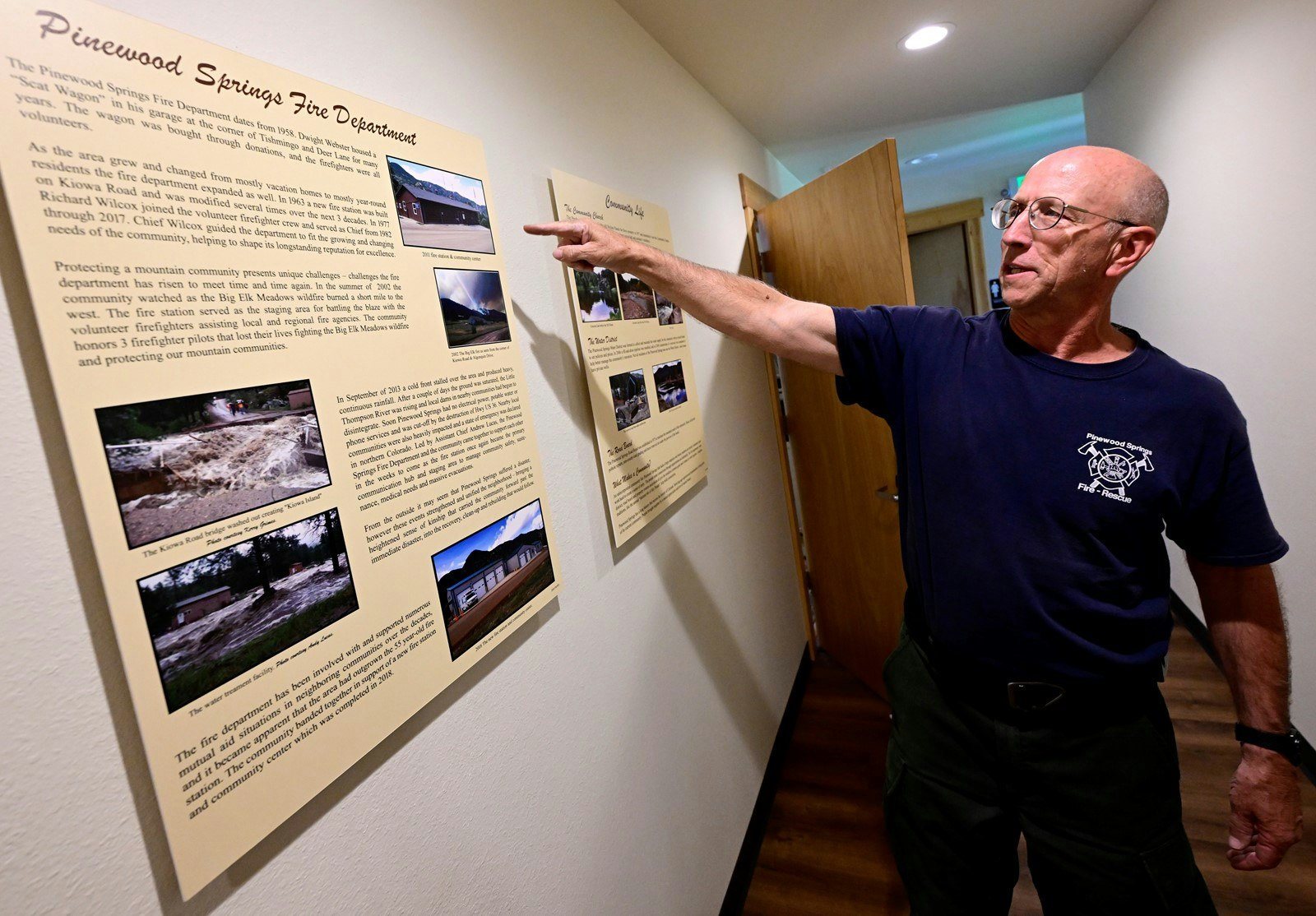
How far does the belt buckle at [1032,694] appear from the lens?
3.57 ft

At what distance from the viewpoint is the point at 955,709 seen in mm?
1208

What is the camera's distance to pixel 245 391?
1.96 ft

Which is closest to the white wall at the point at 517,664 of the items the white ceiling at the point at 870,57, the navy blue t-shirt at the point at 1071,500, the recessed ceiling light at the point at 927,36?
the white ceiling at the point at 870,57

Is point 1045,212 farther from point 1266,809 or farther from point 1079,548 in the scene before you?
point 1266,809

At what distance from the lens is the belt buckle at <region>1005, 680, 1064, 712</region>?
109 centimetres

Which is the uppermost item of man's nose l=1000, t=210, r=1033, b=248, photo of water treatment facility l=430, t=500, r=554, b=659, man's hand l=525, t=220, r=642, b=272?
man's hand l=525, t=220, r=642, b=272

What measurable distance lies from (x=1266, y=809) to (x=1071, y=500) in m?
0.68

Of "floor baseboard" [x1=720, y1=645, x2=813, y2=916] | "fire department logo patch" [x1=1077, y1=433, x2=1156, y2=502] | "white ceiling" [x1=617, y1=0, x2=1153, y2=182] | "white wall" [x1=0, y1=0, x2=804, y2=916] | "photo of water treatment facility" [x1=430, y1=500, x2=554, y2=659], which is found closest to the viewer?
"white wall" [x1=0, y1=0, x2=804, y2=916]

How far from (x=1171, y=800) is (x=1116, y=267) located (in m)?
0.97

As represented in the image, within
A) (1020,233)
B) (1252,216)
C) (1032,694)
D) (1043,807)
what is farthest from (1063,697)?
(1252,216)

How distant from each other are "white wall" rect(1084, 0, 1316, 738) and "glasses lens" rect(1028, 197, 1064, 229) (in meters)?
1.08

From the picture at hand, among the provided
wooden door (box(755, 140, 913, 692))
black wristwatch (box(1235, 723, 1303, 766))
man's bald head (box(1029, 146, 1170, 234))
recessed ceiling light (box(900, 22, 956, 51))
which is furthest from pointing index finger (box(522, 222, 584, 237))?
recessed ceiling light (box(900, 22, 956, 51))

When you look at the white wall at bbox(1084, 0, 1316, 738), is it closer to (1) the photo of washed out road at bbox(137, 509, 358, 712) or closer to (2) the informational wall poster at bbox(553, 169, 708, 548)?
(2) the informational wall poster at bbox(553, 169, 708, 548)

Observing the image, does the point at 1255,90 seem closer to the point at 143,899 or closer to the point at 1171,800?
the point at 1171,800
